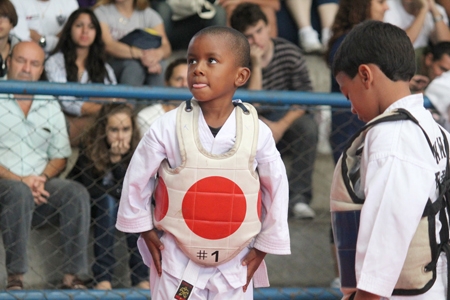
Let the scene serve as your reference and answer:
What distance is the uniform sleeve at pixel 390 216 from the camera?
1.94m

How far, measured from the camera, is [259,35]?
4762 mm

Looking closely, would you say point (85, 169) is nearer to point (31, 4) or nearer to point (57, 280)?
point (57, 280)

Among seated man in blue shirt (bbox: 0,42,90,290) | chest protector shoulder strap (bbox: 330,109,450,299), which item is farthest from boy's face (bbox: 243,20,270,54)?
chest protector shoulder strap (bbox: 330,109,450,299)

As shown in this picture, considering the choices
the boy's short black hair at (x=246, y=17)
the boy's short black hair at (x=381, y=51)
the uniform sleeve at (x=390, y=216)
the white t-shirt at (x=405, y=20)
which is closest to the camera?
the uniform sleeve at (x=390, y=216)

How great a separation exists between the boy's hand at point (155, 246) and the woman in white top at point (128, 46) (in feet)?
7.54

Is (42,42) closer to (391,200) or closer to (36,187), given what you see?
(36,187)

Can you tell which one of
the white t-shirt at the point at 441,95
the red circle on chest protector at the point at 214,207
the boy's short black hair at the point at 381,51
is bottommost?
the red circle on chest protector at the point at 214,207

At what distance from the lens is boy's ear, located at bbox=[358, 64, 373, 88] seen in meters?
2.09

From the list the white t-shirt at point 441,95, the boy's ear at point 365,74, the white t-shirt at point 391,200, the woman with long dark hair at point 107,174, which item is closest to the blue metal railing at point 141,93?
the woman with long dark hair at point 107,174

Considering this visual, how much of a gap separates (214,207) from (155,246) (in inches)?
10.1

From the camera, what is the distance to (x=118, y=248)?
13.0 feet

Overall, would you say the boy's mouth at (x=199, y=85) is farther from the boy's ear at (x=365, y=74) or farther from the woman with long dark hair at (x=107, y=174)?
the woman with long dark hair at (x=107, y=174)

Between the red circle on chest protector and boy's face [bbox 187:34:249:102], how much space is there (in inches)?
11.4

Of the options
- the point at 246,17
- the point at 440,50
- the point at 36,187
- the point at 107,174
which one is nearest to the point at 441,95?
the point at 440,50
